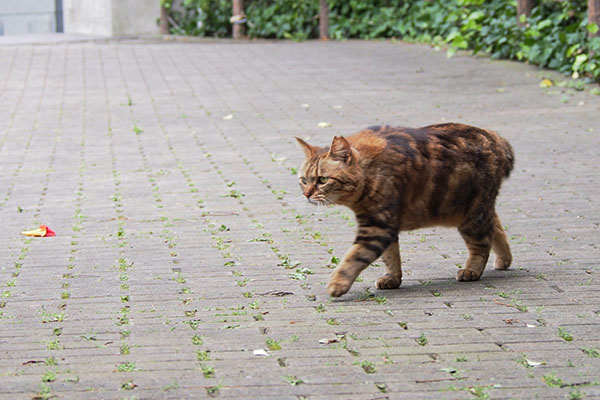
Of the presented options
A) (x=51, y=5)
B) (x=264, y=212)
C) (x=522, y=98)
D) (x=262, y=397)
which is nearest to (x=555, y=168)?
(x=264, y=212)

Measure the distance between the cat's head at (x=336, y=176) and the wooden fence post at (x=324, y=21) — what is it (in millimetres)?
16653

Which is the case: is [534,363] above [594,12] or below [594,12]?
below

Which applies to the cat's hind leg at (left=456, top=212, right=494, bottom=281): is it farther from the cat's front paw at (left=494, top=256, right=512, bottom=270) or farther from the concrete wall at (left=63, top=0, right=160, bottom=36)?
the concrete wall at (left=63, top=0, right=160, bottom=36)

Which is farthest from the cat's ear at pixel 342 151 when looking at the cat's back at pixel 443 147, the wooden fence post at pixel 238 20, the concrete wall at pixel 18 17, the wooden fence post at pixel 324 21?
the concrete wall at pixel 18 17

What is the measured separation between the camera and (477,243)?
5906mm

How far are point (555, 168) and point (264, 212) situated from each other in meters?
3.03

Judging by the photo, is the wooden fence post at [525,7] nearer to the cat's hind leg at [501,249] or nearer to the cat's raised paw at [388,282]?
the cat's hind leg at [501,249]

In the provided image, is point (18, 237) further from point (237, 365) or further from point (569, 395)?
point (569, 395)

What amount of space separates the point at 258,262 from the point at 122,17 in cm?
1893

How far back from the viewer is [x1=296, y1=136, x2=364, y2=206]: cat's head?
5469 mm

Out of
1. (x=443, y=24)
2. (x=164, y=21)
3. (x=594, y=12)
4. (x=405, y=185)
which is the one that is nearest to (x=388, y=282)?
(x=405, y=185)

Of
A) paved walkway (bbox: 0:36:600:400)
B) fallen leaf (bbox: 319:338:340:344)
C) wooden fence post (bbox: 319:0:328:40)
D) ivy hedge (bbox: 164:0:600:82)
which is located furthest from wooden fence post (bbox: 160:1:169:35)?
fallen leaf (bbox: 319:338:340:344)

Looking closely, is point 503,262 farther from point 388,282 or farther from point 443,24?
point 443,24

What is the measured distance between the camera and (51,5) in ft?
92.5
